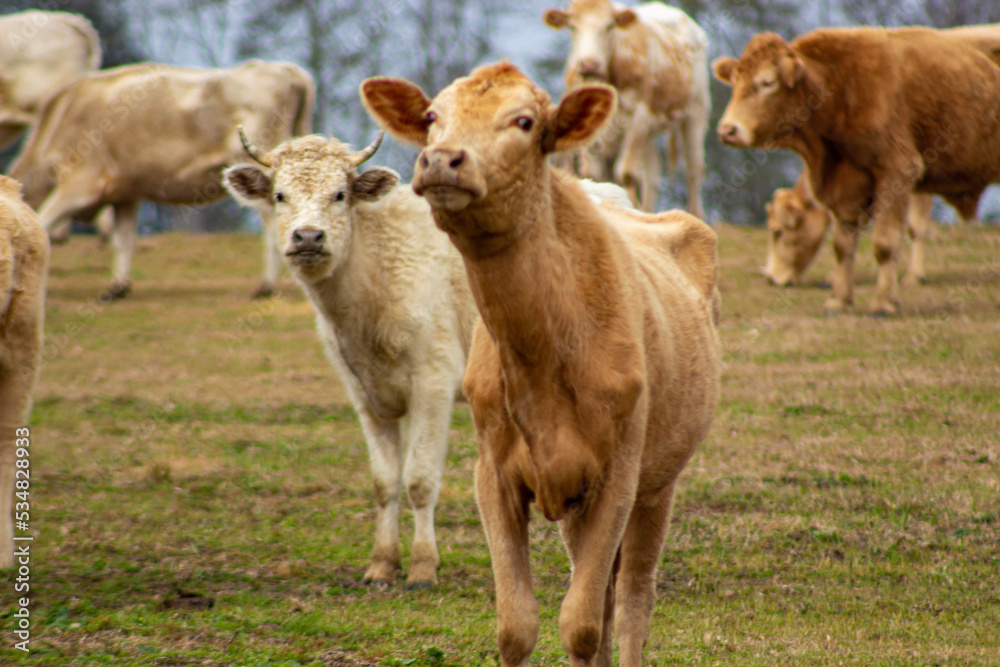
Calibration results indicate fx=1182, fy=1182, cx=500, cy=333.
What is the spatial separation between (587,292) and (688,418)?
91 centimetres

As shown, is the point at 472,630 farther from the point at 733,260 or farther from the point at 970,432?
the point at 733,260

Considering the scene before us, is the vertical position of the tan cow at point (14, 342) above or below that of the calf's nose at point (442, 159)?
below

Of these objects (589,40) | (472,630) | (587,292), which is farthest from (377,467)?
(589,40)

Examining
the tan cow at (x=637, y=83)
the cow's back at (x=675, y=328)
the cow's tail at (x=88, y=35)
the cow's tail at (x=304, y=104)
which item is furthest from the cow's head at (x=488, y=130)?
the cow's tail at (x=88, y=35)

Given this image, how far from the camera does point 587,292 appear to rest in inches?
153

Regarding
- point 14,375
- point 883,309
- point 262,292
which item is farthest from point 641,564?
point 262,292

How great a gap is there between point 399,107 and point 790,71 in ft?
29.0

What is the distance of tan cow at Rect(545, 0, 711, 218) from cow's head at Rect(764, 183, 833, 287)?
1149 mm

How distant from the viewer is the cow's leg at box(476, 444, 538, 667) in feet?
12.4

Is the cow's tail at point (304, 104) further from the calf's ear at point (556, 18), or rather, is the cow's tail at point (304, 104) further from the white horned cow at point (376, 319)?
the white horned cow at point (376, 319)

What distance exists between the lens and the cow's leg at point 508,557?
3.78m

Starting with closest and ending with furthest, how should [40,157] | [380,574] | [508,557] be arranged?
[508,557], [380,574], [40,157]

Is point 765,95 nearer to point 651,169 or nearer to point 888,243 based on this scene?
point 888,243

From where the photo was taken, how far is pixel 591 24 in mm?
13469
